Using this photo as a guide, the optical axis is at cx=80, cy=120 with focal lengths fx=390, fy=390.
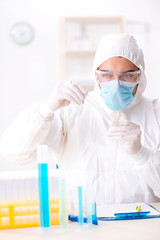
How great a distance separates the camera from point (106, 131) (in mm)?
1954

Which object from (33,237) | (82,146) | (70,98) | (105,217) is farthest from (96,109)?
(33,237)

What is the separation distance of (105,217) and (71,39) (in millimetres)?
2724

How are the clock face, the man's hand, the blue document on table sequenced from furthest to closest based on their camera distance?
the clock face, the man's hand, the blue document on table

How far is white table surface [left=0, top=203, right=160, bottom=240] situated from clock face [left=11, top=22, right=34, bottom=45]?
2807 mm

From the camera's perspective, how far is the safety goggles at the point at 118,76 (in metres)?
1.90

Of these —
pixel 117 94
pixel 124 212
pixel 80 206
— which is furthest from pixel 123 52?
pixel 80 206

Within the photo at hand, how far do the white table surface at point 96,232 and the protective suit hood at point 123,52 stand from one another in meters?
0.88

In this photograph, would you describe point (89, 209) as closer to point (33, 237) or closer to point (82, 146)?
point (33, 237)

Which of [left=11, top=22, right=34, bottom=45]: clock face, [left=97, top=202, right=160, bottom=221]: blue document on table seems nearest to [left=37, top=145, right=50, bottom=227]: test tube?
[left=97, top=202, right=160, bottom=221]: blue document on table

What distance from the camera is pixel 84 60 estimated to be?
389 centimetres

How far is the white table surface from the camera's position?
113 centimetres

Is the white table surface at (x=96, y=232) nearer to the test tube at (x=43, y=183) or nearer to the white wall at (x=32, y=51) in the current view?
the test tube at (x=43, y=183)

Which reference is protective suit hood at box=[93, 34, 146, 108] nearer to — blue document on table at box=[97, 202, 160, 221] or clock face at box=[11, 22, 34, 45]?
blue document on table at box=[97, 202, 160, 221]

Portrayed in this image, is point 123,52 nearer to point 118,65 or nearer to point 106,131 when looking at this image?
point 118,65
